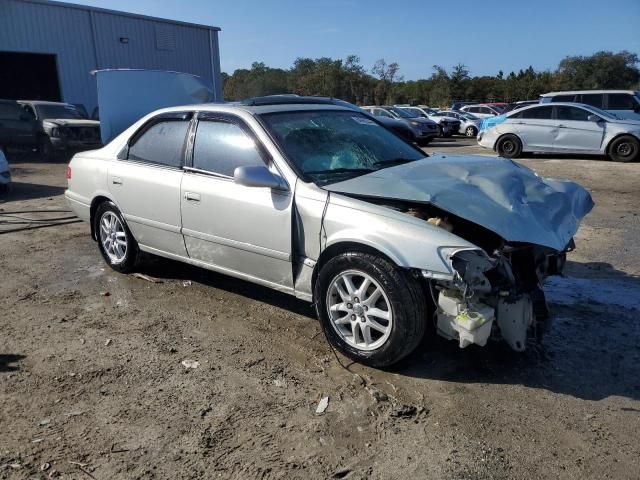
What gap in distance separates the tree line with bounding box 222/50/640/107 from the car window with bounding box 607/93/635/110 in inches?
1189

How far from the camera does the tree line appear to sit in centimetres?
4688

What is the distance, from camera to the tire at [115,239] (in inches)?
203

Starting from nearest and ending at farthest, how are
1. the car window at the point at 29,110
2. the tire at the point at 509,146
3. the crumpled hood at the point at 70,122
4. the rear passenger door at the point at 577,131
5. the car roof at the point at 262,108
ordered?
the car roof at the point at 262,108, the rear passenger door at the point at 577,131, the tire at the point at 509,146, the crumpled hood at the point at 70,122, the car window at the point at 29,110

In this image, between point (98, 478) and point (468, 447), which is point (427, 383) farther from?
point (98, 478)

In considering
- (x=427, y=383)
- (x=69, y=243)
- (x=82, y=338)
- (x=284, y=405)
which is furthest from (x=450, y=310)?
(x=69, y=243)

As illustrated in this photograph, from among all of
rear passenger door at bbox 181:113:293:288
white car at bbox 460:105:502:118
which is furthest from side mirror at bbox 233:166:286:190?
white car at bbox 460:105:502:118

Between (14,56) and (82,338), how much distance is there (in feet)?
78.9

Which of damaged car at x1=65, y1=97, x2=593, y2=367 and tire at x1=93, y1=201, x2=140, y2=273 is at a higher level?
damaged car at x1=65, y1=97, x2=593, y2=367

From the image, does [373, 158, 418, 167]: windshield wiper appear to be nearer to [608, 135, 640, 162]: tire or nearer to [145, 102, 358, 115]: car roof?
[145, 102, 358, 115]: car roof

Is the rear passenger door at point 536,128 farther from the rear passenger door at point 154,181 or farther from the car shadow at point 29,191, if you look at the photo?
the rear passenger door at point 154,181

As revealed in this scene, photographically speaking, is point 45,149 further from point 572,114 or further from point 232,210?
point 572,114

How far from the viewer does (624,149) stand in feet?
43.5

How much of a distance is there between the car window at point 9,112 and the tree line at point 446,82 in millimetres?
30178

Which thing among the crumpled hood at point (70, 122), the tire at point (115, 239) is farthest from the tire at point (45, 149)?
the tire at point (115, 239)
